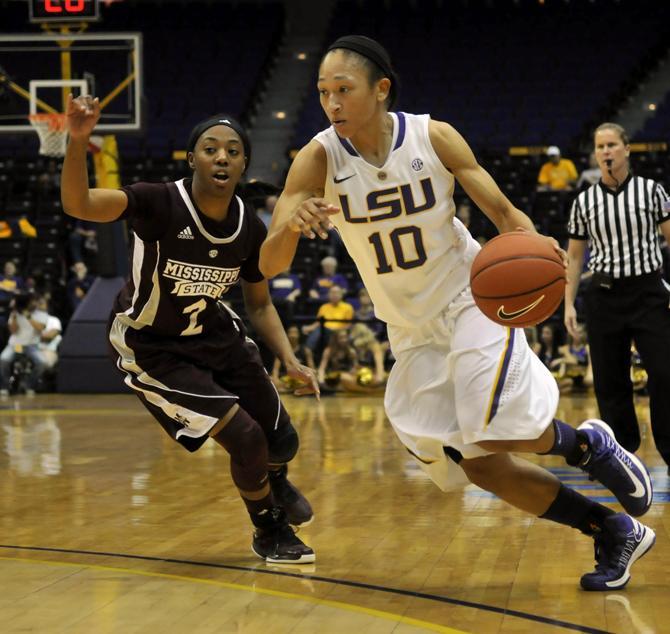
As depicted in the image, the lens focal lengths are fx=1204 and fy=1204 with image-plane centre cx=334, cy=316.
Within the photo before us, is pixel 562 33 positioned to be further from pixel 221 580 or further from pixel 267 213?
pixel 221 580

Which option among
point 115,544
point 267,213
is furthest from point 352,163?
point 267,213

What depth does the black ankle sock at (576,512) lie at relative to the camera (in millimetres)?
4133

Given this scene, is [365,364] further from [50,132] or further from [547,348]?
[50,132]

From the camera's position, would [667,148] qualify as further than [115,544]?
Yes

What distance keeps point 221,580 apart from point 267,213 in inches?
476

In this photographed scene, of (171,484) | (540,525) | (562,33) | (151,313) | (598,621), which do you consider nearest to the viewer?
(598,621)

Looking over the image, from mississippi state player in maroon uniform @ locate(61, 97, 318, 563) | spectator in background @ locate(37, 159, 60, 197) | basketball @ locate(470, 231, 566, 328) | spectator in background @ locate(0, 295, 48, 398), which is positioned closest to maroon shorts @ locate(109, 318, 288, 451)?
mississippi state player in maroon uniform @ locate(61, 97, 318, 563)

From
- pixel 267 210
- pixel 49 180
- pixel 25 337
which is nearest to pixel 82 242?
pixel 49 180

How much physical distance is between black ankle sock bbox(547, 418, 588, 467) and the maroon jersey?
154 cm

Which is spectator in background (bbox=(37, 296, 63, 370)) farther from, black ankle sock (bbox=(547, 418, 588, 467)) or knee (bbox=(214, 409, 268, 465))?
black ankle sock (bbox=(547, 418, 588, 467))

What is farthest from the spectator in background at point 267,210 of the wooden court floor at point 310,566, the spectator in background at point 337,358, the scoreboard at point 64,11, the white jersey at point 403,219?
the white jersey at point 403,219

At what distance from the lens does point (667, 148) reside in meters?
18.4

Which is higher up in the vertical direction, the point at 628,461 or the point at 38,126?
the point at 38,126

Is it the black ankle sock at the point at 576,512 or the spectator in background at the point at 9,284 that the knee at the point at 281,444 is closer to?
the black ankle sock at the point at 576,512
